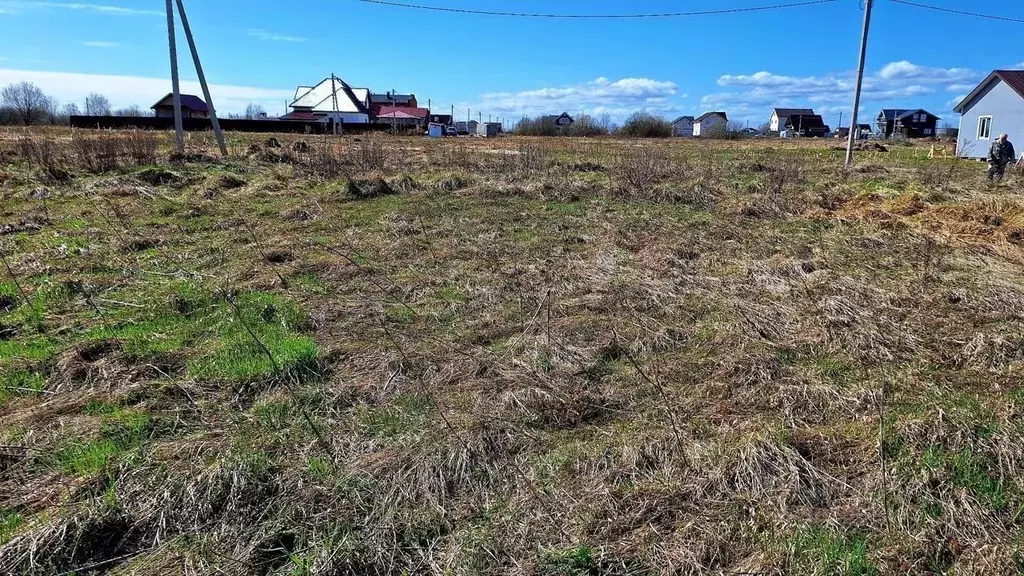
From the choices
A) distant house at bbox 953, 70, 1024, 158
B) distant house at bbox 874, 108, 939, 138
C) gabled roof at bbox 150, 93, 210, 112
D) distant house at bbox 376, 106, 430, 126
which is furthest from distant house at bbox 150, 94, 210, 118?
distant house at bbox 874, 108, 939, 138

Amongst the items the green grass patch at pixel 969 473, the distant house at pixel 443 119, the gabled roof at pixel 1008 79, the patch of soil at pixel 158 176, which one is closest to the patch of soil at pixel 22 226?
the patch of soil at pixel 158 176

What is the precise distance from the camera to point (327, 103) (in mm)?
58969

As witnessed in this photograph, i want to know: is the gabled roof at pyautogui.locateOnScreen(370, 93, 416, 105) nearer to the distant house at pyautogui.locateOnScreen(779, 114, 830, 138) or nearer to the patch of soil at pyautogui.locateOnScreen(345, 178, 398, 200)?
the distant house at pyautogui.locateOnScreen(779, 114, 830, 138)

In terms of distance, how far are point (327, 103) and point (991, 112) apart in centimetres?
5167

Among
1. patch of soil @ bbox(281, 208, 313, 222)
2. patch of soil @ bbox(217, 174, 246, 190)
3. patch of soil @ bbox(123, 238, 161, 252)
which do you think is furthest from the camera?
patch of soil @ bbox(217, 174, 246, 190)

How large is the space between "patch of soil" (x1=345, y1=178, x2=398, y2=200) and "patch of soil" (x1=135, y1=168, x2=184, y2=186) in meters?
3.98

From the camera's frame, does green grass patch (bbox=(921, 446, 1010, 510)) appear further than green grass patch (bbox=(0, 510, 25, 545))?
Yes

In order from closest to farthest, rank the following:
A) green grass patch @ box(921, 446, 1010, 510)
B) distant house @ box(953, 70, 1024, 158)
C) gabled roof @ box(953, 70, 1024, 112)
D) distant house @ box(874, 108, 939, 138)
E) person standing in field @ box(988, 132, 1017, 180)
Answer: green grass patch @ box(921, 446, 1010, 510) < person standing in field @ box(988, 132, 1017, 180) < gabled roof @ box(953, 70, 1024, 112) < distant house @ box(953, 70, 1024, 158) < distant house @ box(874, 108, 939, 138)

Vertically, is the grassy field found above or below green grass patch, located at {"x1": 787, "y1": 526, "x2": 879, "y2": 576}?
above

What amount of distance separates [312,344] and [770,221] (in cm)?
767

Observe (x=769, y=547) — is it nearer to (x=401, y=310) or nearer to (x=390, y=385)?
(x=390, y=385)

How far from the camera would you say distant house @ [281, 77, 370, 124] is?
5750cm

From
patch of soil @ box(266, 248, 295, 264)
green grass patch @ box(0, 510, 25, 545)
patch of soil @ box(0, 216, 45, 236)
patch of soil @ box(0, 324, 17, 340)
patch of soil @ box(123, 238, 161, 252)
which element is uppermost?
patch of soil @ box(0, 216, 45, 236)

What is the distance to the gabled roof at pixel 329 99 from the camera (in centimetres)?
5809
